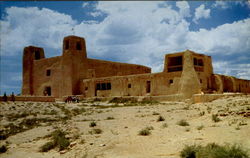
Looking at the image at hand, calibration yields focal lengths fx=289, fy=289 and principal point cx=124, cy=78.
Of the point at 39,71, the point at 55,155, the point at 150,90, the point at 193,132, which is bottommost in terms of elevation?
the point at 55,155

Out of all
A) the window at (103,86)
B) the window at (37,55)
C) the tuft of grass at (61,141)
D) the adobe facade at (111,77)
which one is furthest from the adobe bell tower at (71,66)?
the tuft of grass at (61,141)

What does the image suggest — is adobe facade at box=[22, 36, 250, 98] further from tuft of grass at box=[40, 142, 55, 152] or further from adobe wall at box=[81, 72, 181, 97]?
tuft of grass at box=[40, 142, 55, 152]

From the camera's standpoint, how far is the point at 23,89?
50.2 m

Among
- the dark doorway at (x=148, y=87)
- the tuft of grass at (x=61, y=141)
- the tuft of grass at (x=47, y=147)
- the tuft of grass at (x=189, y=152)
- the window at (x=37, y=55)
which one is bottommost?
the tuft of grass at (x=47, y=147)

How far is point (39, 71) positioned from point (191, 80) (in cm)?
2755

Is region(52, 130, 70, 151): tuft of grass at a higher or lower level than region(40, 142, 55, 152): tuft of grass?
higher

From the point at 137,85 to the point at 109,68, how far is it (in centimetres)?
1367

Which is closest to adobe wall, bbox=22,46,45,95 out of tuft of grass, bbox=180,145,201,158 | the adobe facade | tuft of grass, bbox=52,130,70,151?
the adobe facade

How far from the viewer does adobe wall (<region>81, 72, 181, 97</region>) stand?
32122 mm

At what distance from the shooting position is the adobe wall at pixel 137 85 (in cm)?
3212

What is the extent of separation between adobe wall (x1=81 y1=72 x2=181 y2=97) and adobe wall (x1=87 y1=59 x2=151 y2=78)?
4.03 metres

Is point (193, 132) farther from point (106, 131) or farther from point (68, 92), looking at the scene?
point (68, 92)

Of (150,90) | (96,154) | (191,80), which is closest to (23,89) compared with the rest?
(150,90)

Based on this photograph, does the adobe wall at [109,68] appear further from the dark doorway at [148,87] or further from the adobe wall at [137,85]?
the dark doorway at [148,87]
